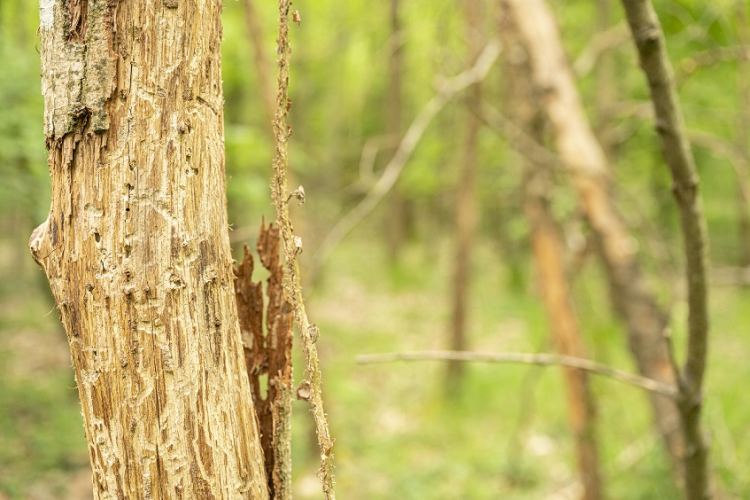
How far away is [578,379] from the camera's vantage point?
12.8ft

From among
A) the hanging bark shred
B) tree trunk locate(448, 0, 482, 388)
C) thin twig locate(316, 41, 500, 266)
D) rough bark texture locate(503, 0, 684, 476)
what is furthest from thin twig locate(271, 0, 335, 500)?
tree trunk locate(448, 0, 482, 388)

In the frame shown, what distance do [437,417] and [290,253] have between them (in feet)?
20.9

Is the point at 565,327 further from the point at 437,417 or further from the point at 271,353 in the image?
the point at 437,417

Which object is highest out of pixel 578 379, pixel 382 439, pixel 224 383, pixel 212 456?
pixel 224 383

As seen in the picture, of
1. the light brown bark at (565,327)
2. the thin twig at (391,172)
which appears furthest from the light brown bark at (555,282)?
the thin twig at (391,172)

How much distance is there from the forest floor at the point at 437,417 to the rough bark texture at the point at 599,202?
36 cm

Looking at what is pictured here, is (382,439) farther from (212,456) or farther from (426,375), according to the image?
(212,456)

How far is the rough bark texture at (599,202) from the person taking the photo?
3275 millimetres

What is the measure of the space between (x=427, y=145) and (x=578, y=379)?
10.9 m

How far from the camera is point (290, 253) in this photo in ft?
3.37

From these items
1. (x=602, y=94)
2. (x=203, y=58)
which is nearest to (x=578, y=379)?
(x=203, y=58)

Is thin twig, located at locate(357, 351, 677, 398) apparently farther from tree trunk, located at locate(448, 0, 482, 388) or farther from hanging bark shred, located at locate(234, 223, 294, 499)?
tree trunk, located at locate(448, 0, 482, 388)

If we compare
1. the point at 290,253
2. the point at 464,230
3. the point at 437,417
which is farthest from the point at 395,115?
the point at 290,253

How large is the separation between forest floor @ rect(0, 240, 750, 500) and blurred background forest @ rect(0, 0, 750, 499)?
0.10 feet
